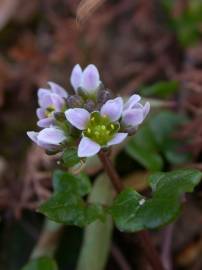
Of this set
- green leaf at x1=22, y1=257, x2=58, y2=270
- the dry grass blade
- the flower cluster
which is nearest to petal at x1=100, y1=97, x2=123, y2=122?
the flower cluster

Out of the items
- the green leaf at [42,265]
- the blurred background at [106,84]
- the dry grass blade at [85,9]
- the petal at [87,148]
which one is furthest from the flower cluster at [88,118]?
the green leaf at [42,265]

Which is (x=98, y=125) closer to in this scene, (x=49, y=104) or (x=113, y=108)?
(x=113, y=108)

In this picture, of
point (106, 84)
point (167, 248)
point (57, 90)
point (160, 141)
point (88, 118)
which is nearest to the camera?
point (88, 118)

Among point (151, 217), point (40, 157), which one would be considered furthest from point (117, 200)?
point (40, 157)

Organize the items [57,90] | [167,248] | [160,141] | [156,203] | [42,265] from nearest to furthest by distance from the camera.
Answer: [156,203] < [42,265] < [57,90] < [167,248] < [160,141]

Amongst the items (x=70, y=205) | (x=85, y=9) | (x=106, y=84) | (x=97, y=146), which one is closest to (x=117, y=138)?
(x=97, y=146)

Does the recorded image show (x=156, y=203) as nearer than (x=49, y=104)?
Yes

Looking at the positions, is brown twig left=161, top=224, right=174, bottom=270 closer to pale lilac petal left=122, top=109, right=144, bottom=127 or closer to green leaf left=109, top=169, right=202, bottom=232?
green leaf left=109, top=169, right=202, bottom=232
